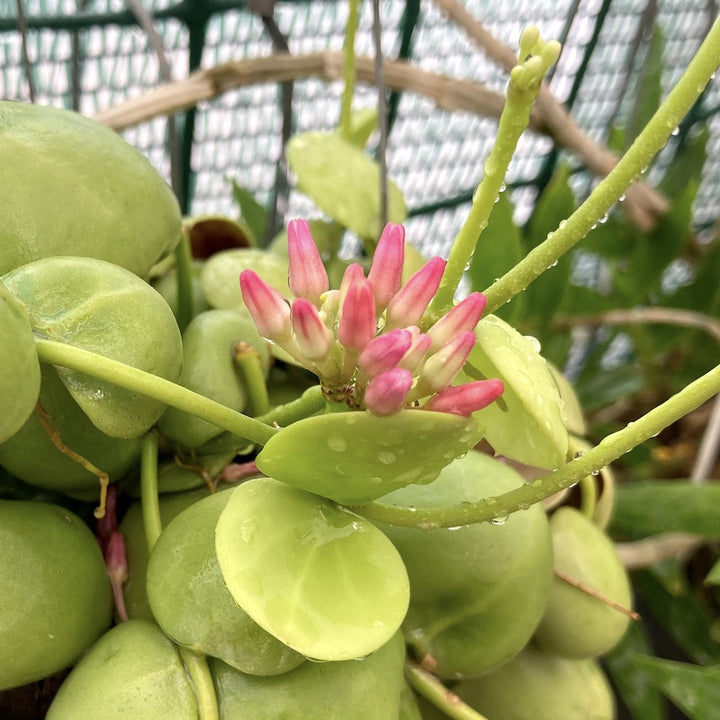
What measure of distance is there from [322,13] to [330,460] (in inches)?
22.6

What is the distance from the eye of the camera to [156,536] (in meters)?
0.28

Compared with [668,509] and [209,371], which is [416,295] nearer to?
[209,371]

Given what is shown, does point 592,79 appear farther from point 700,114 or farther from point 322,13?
point 322,13

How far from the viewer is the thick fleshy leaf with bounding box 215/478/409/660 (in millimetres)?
214

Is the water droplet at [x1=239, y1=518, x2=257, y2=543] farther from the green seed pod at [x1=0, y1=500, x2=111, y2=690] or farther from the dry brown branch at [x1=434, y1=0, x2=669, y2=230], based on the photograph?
the dry brown branch at [x1=434, y1=0, x2=669, y2=230]

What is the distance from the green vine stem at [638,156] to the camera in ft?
0.69

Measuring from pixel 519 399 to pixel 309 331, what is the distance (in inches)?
3.5

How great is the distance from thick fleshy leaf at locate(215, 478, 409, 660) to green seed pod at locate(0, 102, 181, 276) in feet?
0.36

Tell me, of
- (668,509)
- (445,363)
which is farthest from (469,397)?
(668,509)

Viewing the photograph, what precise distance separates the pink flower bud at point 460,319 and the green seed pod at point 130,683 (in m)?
0.14

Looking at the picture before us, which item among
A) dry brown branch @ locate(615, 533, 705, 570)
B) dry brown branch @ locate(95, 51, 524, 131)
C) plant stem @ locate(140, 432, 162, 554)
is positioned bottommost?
dry brown branch @ locate(615, 533, 705, 570)

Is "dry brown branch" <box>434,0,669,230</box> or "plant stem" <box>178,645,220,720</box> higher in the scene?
"dry brown branch" <box>434,0,669,230</box>

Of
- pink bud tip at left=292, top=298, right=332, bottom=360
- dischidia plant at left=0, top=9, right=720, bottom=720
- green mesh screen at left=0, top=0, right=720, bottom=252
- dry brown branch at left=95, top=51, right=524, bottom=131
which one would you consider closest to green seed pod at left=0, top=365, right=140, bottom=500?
dischidia plant at left=0, top=9, right=720, bottom=720

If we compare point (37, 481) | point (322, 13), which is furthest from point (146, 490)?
point (322, 13)
